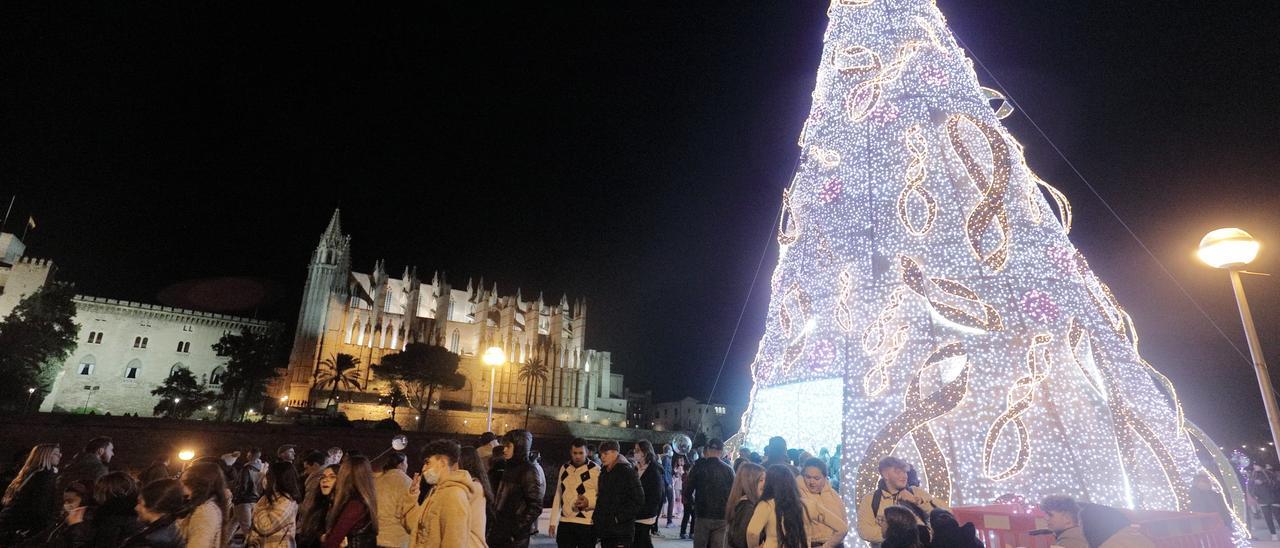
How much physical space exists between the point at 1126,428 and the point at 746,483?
4.24 m

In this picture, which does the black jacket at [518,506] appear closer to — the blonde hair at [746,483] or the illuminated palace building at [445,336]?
the blonde hair at [746,483]

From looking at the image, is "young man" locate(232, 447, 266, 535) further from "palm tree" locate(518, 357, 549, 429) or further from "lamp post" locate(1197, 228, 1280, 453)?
"palm tree" locate(518, 357, 549, 429)

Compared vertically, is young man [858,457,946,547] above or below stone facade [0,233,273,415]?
below

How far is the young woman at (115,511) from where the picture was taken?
10.9 ft

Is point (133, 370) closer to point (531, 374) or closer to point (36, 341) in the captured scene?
point (36, 341)

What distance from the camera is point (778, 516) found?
11.7 ft

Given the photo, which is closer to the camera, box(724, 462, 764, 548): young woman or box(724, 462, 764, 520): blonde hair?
box(724, 462, 764, 548): young woman

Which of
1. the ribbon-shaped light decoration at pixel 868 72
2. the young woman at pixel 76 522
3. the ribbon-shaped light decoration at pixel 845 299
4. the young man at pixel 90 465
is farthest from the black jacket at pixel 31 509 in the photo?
the ribbon-shaped light decoration at pixel 868 72

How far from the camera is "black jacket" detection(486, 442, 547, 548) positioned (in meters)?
4.73

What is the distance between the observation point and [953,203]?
21.2 feet

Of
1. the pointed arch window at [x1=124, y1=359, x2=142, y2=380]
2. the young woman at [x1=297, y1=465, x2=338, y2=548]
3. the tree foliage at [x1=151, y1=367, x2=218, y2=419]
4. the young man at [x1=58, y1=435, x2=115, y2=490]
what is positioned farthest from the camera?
the pointed arch window at [x1=124, y1=359, x2=142, y2=380]

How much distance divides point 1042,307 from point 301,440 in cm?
2361

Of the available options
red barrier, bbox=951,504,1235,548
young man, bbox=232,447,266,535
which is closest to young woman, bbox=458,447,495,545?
young man, bbox=232,447,266,535

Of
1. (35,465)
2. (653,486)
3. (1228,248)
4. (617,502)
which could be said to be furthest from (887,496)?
(35,465)
